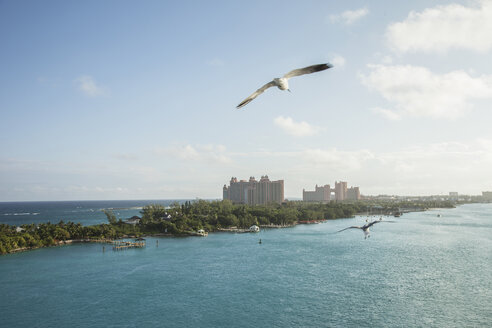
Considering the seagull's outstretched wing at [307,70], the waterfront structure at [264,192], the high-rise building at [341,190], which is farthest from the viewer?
the high-rise building at [341,190]

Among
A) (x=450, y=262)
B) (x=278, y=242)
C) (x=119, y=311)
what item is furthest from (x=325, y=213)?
(x=119, y=311)

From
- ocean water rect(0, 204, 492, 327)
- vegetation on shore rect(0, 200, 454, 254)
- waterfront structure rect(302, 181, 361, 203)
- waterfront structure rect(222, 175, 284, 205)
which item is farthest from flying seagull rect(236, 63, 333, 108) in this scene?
waterfront structure rect(302, 181, 361, 203)

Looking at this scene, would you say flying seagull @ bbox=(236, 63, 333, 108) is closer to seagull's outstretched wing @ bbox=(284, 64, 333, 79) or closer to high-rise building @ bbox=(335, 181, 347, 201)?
seagull's outstretched wing @ bbox=(284, 64, 333, 79)

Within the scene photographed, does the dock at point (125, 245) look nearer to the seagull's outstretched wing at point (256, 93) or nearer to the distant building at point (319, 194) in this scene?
the seagull's outstretched wing at point (256, 93)

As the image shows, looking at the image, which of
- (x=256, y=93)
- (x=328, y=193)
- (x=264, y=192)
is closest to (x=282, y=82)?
(x=256, y=93)

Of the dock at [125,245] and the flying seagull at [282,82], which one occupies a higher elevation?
the flying seagull at [282,82]

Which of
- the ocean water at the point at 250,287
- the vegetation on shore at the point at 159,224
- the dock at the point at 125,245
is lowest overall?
the ocean water at the point at 250,287

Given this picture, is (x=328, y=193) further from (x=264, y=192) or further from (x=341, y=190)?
(x=264, y=192)

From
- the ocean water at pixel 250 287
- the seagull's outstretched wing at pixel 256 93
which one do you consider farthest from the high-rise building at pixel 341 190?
the seagull's outstretched wing at pixel 256 93
